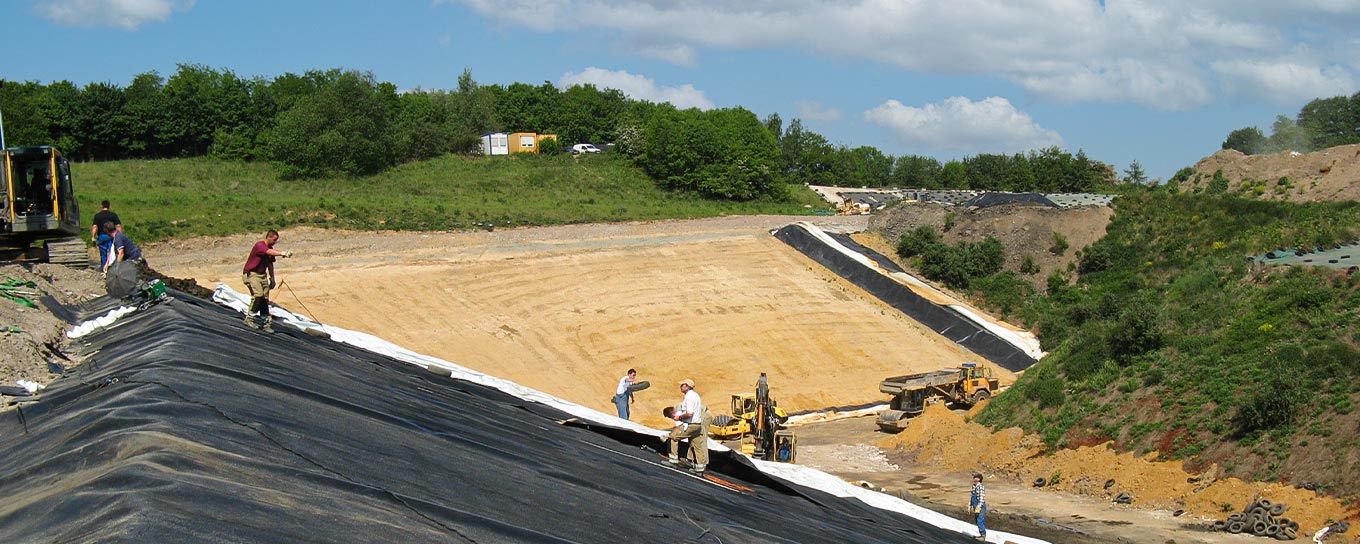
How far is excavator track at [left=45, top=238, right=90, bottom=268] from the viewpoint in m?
20.3

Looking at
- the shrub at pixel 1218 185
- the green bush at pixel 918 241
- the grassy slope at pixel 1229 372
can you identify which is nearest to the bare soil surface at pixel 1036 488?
the grassy slope at pixel 1229 372

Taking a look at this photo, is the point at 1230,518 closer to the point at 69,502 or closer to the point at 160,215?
the point at 69,502

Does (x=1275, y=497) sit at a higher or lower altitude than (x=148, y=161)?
lower

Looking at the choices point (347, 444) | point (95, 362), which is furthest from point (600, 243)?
point (347, 444)

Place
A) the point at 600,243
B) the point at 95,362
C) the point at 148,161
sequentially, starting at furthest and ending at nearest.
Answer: the point at 148,161 → the point at 600,243 → the point at 95,362

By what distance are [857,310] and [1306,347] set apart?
813 inches

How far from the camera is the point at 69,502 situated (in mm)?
5539

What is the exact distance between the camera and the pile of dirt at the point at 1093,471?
1944cm

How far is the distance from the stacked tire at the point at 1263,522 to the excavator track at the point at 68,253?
2053cm

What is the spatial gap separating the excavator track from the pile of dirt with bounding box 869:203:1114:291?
36.8 m

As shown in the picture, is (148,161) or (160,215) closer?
(160,215)

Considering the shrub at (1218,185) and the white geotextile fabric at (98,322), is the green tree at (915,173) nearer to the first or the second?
the shrub at (1218,185)

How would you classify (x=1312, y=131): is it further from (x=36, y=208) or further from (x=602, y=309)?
(x=36, y=208)

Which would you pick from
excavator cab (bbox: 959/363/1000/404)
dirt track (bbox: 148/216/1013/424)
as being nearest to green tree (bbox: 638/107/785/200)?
dirt track (bbox: 148/216/1013/424)
